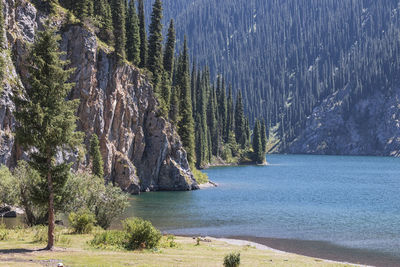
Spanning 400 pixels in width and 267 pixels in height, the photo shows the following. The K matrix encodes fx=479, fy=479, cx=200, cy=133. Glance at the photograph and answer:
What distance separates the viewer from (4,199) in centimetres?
4534

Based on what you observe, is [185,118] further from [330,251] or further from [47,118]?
[47,118]

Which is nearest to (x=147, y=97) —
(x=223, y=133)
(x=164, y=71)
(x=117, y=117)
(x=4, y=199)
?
(x=117, y=117)

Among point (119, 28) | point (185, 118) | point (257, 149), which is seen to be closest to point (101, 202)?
point (119, 28)

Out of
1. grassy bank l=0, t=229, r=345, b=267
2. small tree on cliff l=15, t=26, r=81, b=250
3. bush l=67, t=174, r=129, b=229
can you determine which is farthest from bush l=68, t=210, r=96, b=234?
small tree on cliff l=15, t=26, r=81, b=250

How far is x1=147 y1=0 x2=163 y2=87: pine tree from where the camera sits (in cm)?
9907

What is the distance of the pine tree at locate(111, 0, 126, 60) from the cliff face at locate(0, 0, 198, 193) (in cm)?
224

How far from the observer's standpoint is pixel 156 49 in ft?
333

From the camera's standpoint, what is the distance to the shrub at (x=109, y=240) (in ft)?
101

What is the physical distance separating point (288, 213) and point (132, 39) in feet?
160

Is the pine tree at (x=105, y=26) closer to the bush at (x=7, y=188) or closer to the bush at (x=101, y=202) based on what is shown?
the bush at (x=7, y=188)

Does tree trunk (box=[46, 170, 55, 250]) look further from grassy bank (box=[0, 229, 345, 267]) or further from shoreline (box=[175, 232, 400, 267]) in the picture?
shoreline (box=[175, 232, 400, 267])

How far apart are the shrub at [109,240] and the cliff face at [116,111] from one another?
26559 millimetres

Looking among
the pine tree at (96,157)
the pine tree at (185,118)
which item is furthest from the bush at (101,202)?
the pine tree at (185,118)

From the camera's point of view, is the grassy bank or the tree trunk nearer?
the grassy bank
